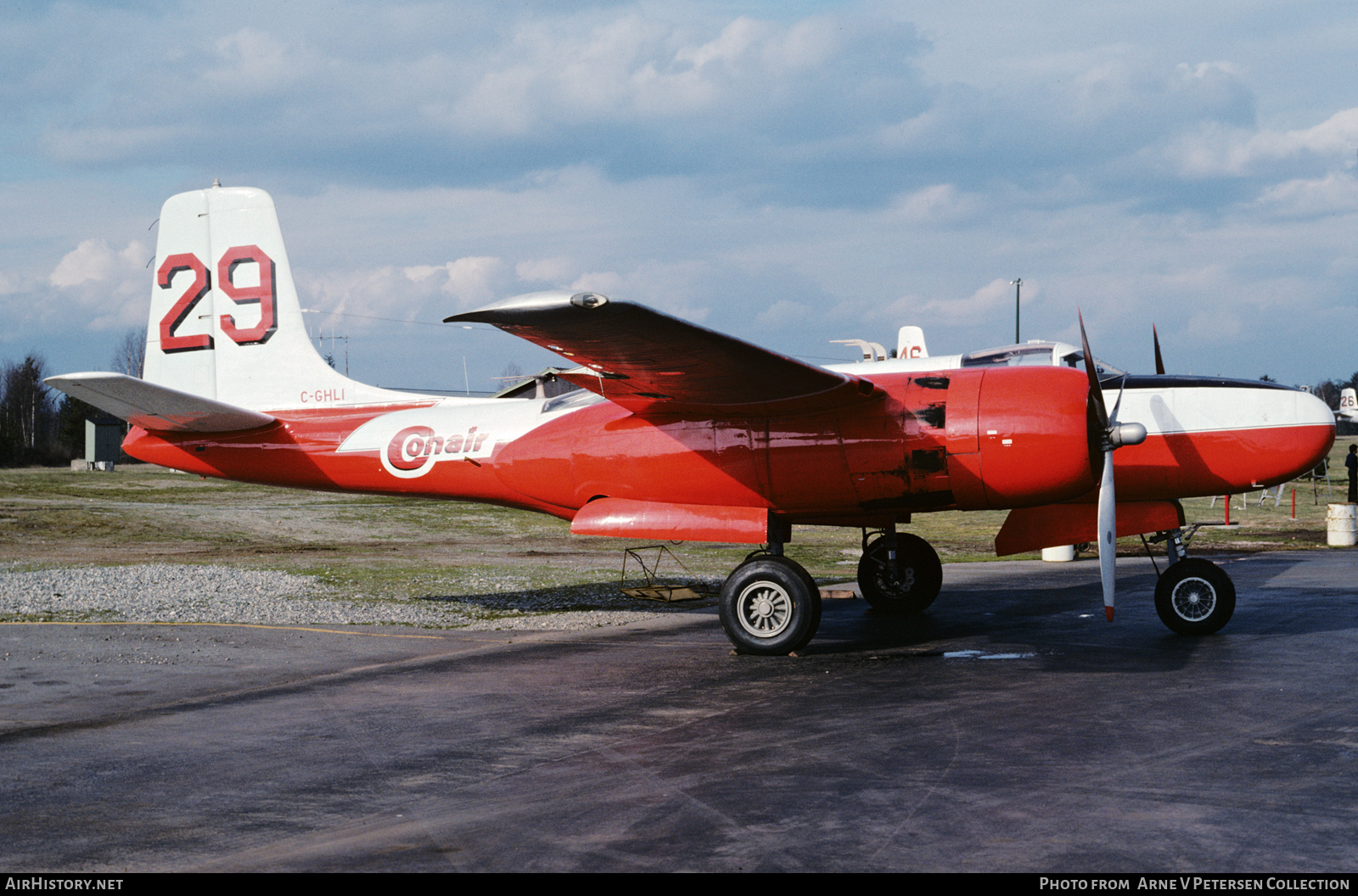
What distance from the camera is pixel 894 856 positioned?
4875mm

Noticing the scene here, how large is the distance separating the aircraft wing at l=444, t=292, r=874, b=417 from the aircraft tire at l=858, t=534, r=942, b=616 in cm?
405

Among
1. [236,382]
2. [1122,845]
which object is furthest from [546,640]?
[1122,845]

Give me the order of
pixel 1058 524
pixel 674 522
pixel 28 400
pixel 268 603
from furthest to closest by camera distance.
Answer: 1. pixel 28 400
2. pixel 268 603
3. pixel 1058 524
4. pixel 674 522

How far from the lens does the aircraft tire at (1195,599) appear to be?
11.5 metres

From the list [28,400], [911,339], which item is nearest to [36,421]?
[28,400]

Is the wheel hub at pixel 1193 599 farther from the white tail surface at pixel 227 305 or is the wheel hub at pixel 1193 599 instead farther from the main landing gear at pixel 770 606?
the white tail surface at pixel 227 305

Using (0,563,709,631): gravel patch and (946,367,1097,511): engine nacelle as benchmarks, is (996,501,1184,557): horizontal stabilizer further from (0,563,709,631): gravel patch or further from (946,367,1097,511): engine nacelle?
(0,563,709,631): gravel patch

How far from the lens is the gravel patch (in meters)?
13.9

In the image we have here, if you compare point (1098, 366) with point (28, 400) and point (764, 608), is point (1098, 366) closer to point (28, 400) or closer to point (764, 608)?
point (764, 608)

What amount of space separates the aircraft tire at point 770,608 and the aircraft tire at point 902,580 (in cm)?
346

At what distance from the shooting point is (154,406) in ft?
44.2

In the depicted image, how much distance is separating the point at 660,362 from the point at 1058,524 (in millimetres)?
5521

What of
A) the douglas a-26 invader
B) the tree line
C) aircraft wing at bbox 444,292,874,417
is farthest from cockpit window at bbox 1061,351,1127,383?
the tree line

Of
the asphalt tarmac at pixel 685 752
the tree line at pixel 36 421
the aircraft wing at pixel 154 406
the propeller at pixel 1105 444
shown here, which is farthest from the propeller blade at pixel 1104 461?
the tree line at pixel 36 421
